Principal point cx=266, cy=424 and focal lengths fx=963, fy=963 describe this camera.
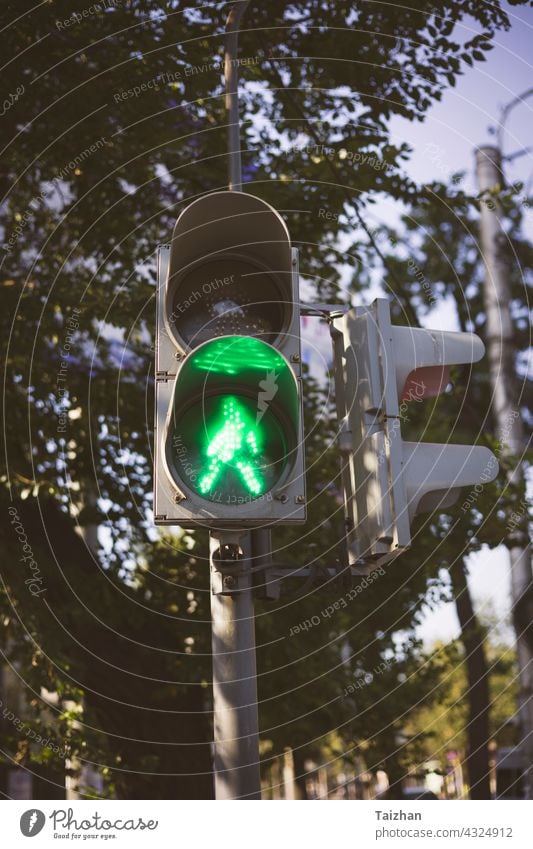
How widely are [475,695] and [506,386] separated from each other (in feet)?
11.6

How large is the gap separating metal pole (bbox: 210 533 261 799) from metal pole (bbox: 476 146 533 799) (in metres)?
5.67

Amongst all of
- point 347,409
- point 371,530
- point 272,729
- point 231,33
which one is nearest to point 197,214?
point 347,409

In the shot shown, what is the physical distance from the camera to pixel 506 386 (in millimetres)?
10344

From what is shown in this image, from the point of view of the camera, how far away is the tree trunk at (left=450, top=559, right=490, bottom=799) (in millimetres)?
9234

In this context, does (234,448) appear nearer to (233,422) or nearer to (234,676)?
(233,422)

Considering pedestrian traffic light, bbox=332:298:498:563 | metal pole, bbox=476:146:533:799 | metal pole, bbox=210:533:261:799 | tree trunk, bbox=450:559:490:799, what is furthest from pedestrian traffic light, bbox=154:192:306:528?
tree trunk, bbox=450:559:490:799

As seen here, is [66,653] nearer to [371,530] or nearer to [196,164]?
[196,164]

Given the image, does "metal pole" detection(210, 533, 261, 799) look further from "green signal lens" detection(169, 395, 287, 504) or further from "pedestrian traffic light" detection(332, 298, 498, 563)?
"pedestrian traffic light" detection(332, 298, 498, 563)

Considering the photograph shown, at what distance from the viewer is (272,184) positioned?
755 cm

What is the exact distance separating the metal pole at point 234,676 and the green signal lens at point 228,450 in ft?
0.97

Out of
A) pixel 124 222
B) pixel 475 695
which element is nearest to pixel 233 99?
pixel 124 222

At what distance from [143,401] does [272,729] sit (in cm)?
307

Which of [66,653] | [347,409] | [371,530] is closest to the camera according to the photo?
[371,530]

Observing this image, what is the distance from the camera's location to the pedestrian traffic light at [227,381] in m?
3.03
